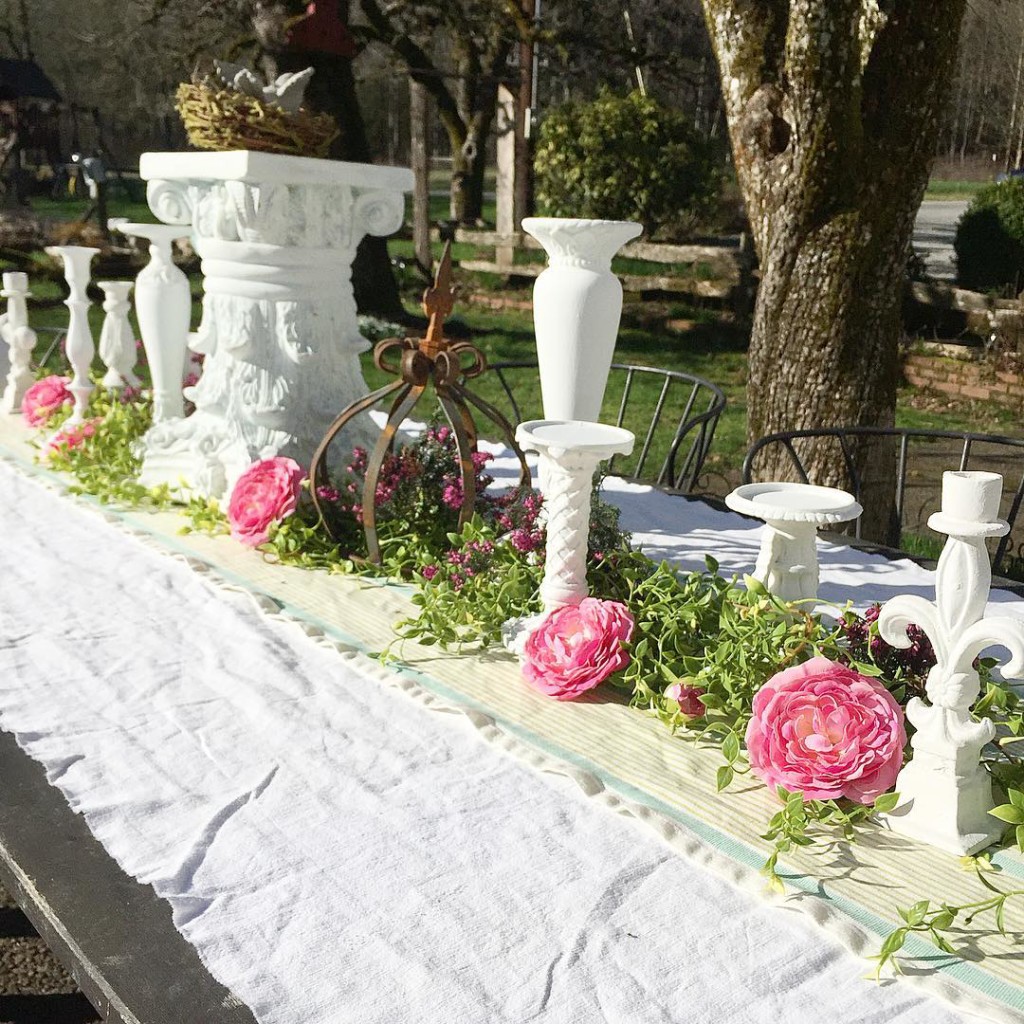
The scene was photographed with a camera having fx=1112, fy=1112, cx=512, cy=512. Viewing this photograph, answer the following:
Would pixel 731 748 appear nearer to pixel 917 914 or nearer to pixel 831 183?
pixel 917 914

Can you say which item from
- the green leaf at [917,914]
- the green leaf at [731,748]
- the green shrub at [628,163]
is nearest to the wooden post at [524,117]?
the green shrub at [628,163]

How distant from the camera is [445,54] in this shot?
1597 centimetres

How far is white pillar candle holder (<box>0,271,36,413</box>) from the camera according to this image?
4.26 m

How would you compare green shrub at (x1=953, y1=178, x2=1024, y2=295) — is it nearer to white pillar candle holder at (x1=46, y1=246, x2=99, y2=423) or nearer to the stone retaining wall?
the stone retaining wall

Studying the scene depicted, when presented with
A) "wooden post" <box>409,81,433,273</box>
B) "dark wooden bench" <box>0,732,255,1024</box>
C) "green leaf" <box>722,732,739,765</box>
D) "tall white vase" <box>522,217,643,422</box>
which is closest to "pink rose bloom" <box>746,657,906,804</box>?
Answer: "green leaf" <box>722,732,739,765</box>

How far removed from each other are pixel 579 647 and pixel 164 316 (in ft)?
6.95

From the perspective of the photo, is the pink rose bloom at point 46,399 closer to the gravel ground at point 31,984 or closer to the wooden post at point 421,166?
the gravel ground at point 31,984

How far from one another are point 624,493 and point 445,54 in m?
14.2

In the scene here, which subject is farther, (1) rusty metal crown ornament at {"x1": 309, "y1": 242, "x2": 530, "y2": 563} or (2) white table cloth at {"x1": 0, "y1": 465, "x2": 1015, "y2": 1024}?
(1) rusty metal crown ornament at {"x1": 309, "y1": 242, "x2": 530, "y2": 563}

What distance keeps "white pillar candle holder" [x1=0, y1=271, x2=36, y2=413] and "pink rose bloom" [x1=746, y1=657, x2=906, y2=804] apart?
3.59m

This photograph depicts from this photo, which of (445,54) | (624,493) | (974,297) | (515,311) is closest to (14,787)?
(624,493)

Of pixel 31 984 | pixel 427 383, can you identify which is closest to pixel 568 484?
pixel 427 383

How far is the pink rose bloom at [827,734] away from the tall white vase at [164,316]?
247cm

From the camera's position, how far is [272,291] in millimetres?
2936
